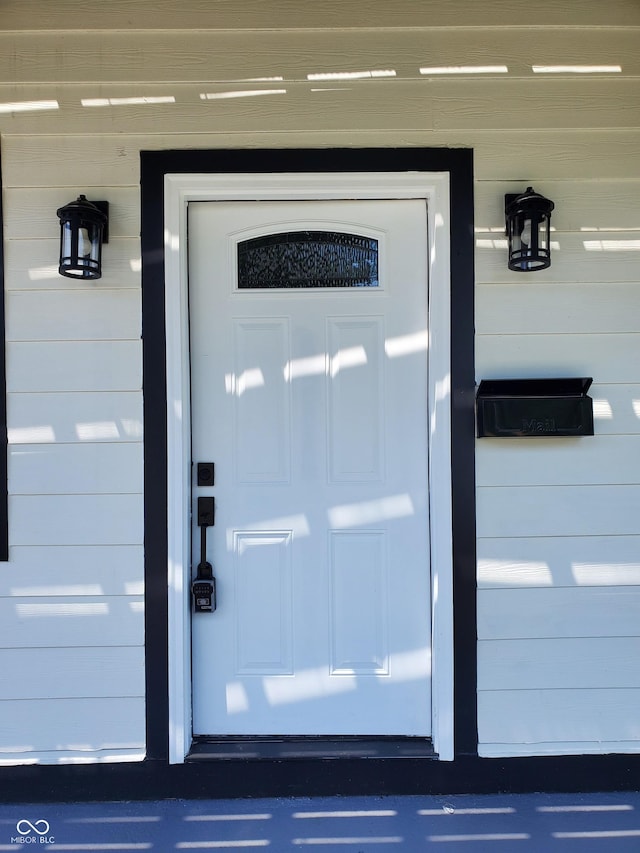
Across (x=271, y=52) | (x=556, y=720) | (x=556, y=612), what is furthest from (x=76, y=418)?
(x=556, y=720)

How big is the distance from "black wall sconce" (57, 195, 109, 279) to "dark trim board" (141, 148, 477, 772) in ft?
0.51

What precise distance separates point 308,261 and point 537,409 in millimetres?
968

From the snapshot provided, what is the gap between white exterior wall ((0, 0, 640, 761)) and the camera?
6.49ft

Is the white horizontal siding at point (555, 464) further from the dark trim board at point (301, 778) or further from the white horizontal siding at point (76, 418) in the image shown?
the white horizontal siding at point (76, 418)

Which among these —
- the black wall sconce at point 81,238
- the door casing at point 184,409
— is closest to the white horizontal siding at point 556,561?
the door casing at point 184,409

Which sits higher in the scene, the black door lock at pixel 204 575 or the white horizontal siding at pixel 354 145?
the white horizontal siding at pixel 354 145

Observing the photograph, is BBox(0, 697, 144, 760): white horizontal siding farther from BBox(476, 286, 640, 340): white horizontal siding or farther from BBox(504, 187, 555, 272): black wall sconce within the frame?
BBox(504, 187, 555, 272): black wall sconce

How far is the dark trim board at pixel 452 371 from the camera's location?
1971mm

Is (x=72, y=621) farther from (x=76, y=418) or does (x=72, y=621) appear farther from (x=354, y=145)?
(x=354, y=145)

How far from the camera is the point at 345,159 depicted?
197cm

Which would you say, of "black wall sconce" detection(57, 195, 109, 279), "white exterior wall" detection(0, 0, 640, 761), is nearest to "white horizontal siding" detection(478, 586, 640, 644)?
"white exterior wall" detection(0, 0, 640, 761)

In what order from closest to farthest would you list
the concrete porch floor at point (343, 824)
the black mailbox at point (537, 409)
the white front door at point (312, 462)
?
1. the concrete porch floor at point (343, 824)
2. the black mailbox at point (537, 409)
3. the white front door at point (312, 462)

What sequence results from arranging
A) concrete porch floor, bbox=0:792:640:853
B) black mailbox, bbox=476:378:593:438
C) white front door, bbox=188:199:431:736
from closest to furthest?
→ concrete porch floor, bbox=0:792:640:853
black mailbox, bbox=476:378:593:438
white front door, bbox=188:199:431:736

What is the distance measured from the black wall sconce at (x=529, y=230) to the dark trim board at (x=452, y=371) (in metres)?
0.14
